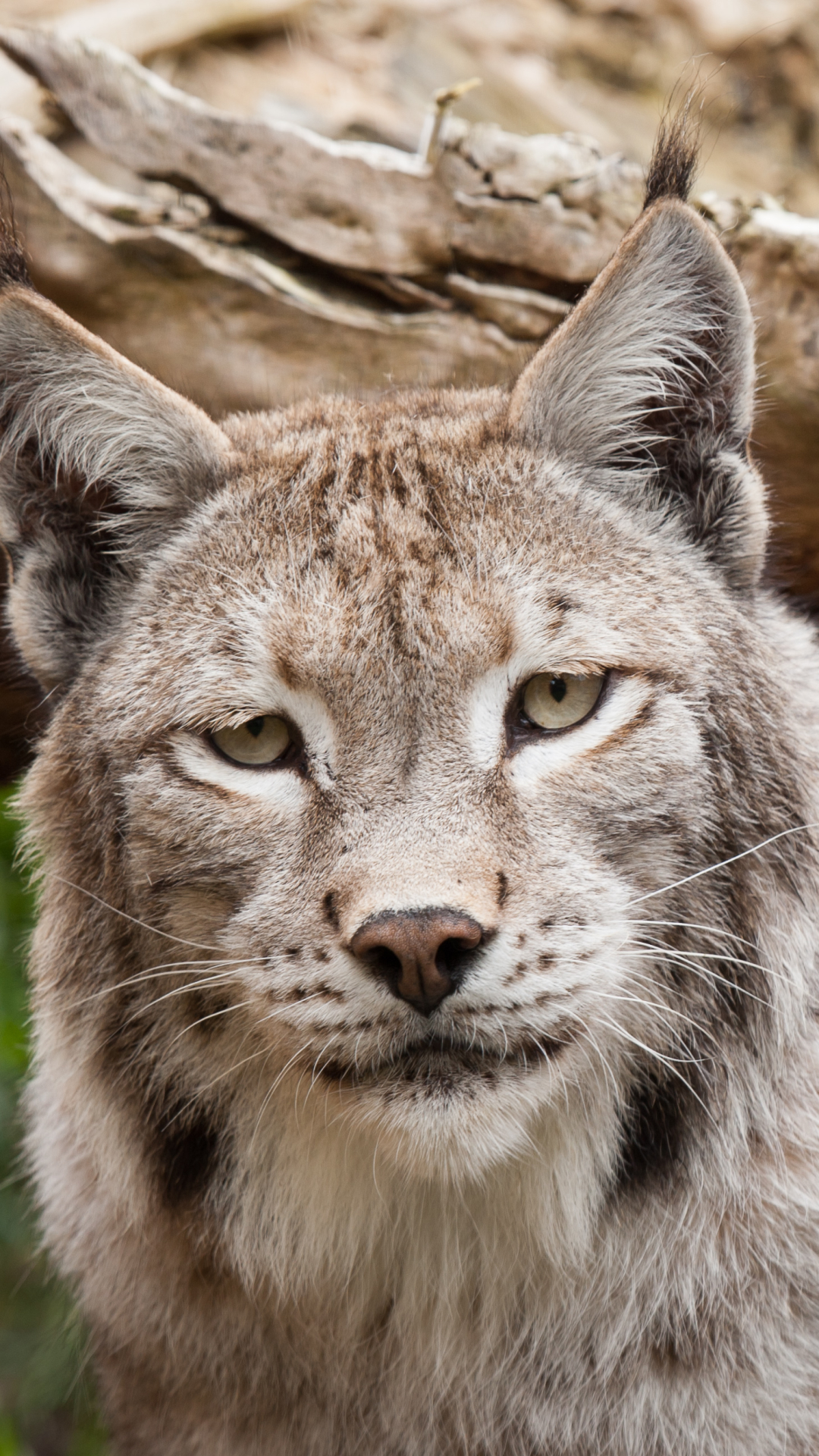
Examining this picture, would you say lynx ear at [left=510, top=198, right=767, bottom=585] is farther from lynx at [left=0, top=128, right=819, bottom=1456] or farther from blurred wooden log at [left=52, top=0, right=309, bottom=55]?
blurred wooden log at [left=52, top=0, right=309, bottom=55]

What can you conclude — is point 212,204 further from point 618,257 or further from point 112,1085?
point 112,1085

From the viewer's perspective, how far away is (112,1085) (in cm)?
325

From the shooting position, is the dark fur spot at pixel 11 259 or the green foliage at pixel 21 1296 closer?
the dark fur spot at pixel 11 259

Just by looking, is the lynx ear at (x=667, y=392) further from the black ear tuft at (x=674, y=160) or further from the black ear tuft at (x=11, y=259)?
the black ear tuft at (x=11, y=259)

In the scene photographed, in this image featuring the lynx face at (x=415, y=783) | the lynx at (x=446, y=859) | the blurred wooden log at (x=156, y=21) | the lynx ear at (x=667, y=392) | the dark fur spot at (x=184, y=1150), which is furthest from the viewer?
the blurred wooden log at (x=156, y=21)

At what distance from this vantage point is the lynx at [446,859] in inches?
109

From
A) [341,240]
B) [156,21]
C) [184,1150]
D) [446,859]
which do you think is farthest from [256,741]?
[156,21]

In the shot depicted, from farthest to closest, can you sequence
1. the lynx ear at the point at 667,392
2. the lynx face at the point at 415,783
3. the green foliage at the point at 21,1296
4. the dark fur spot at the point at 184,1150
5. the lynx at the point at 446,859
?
the green foliage at the point at 21,1296 < the dark fur spot at the point at 184,1150 < the lynx ear at the point at 667,392 < the lynx at the point at 446,859 < the lynx face at the point at 415,783

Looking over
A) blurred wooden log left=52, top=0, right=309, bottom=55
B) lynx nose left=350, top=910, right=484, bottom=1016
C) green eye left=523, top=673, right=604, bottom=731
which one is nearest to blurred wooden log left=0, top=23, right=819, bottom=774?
green eye left=523, top=673, right=604, bottom=731

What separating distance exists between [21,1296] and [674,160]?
15.8 ft

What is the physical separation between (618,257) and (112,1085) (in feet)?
7.09

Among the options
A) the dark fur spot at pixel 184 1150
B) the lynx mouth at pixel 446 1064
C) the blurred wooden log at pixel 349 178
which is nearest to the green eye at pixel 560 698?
the lynx mouth at pixel 446 1064

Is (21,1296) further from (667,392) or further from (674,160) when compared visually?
(674,160)

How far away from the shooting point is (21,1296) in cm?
556
